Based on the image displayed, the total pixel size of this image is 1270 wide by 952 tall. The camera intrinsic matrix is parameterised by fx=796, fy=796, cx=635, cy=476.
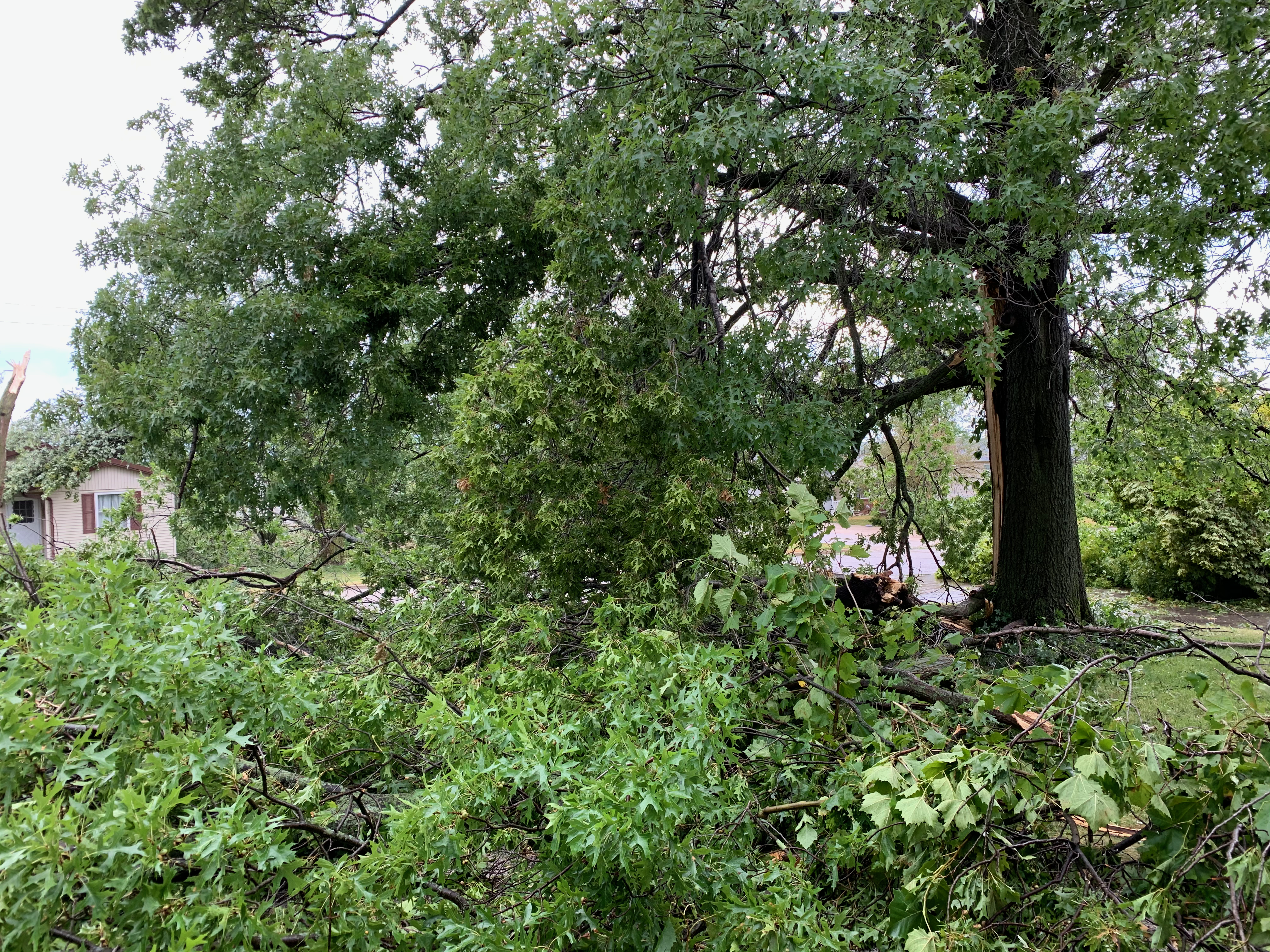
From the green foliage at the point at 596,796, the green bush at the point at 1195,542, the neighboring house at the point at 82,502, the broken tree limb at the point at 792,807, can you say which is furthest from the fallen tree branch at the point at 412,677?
the neighboring house at the point at 82,502

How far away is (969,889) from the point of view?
1856 mm

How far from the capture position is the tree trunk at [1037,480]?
8141mm

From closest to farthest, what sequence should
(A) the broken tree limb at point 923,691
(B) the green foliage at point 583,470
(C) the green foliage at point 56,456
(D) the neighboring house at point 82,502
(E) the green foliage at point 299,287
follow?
(A) the broken tree limb at point 923,691
(B) the green foliage at point 583,470
(E) the green foliage at point 299,287
(C) the green foliage at point 56,456
(D) the neighboring house at point 82,502

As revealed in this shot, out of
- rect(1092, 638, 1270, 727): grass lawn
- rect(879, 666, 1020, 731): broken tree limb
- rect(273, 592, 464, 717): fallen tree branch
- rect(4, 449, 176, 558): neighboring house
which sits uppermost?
rect(4, 449, 176, 558): neighboring house

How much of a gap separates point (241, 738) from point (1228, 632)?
1231 cm

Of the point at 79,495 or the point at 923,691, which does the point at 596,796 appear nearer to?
the point at 923,691

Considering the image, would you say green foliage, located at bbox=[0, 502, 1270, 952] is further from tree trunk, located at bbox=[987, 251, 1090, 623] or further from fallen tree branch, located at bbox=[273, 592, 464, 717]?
tree trunk, located at bbox=[987, 251, 1090, 623]

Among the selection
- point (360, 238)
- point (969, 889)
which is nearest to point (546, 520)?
point (969, 889)

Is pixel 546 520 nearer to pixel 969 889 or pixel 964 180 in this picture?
pixel 969 889

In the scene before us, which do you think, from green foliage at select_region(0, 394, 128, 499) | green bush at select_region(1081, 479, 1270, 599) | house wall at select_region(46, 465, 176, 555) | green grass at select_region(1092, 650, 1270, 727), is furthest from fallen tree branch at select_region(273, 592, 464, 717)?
house wall at select_region(46, 465, 176, 555)

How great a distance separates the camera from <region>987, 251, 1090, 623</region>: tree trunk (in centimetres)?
814

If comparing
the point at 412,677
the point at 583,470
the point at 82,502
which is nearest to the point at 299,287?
the point at 583,470

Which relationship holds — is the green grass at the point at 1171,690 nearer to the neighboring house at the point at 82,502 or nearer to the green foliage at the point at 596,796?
the green foliage at the point at 596,796

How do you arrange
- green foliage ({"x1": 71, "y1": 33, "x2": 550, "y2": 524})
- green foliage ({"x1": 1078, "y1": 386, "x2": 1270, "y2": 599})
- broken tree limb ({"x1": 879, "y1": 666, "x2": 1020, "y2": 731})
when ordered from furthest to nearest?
green foliage ({"x1": 1078, "y1": 386, "x2": 1270, "y2": 599}) < green foliage ({"x1": 71, "y1": 33, "x2": 550, "y2": 524}) < broken tree limb ({"x1": 879, "y1": 666, "x2": 1020, "y2": 731})
